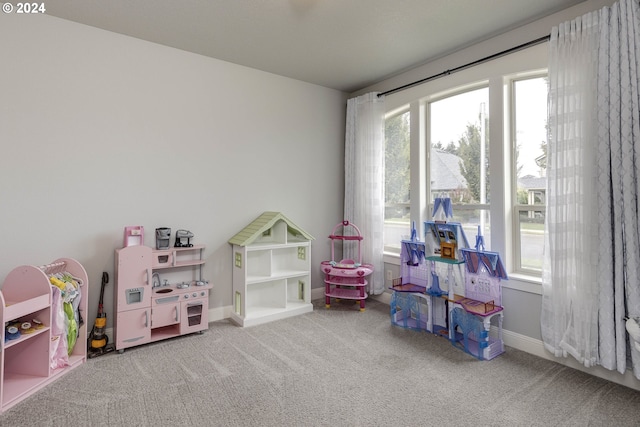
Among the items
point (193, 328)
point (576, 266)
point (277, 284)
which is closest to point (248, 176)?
point (277, 284)

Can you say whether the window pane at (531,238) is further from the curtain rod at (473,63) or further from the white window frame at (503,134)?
the curtain rod at (473,63)

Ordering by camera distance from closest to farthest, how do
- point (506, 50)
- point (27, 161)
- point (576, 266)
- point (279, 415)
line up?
point (279, 415)
point (576, 266)
point (27, 161)
point (506, 50)

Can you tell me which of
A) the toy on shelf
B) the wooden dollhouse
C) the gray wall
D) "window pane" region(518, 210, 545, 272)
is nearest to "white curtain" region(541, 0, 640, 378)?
"window pane" region(518, 210, 545, 272)

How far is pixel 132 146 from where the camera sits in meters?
2.87

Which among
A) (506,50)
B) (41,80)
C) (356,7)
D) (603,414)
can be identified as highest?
(356,7)

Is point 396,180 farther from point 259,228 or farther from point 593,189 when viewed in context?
point 593,189

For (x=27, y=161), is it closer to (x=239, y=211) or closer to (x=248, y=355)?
(x=239, y=211)

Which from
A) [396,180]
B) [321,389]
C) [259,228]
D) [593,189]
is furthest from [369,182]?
[321,389]

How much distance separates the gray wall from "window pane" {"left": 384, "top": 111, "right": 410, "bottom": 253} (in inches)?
37.3

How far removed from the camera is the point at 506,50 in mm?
2697

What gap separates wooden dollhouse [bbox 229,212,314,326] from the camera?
3.23 m

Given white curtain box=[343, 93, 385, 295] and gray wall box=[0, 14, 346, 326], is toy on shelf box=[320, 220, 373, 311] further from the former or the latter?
gray wall box=[0, 14, 346, 326]

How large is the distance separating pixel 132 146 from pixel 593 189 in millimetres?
3592

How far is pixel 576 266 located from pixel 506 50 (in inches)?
70.5
